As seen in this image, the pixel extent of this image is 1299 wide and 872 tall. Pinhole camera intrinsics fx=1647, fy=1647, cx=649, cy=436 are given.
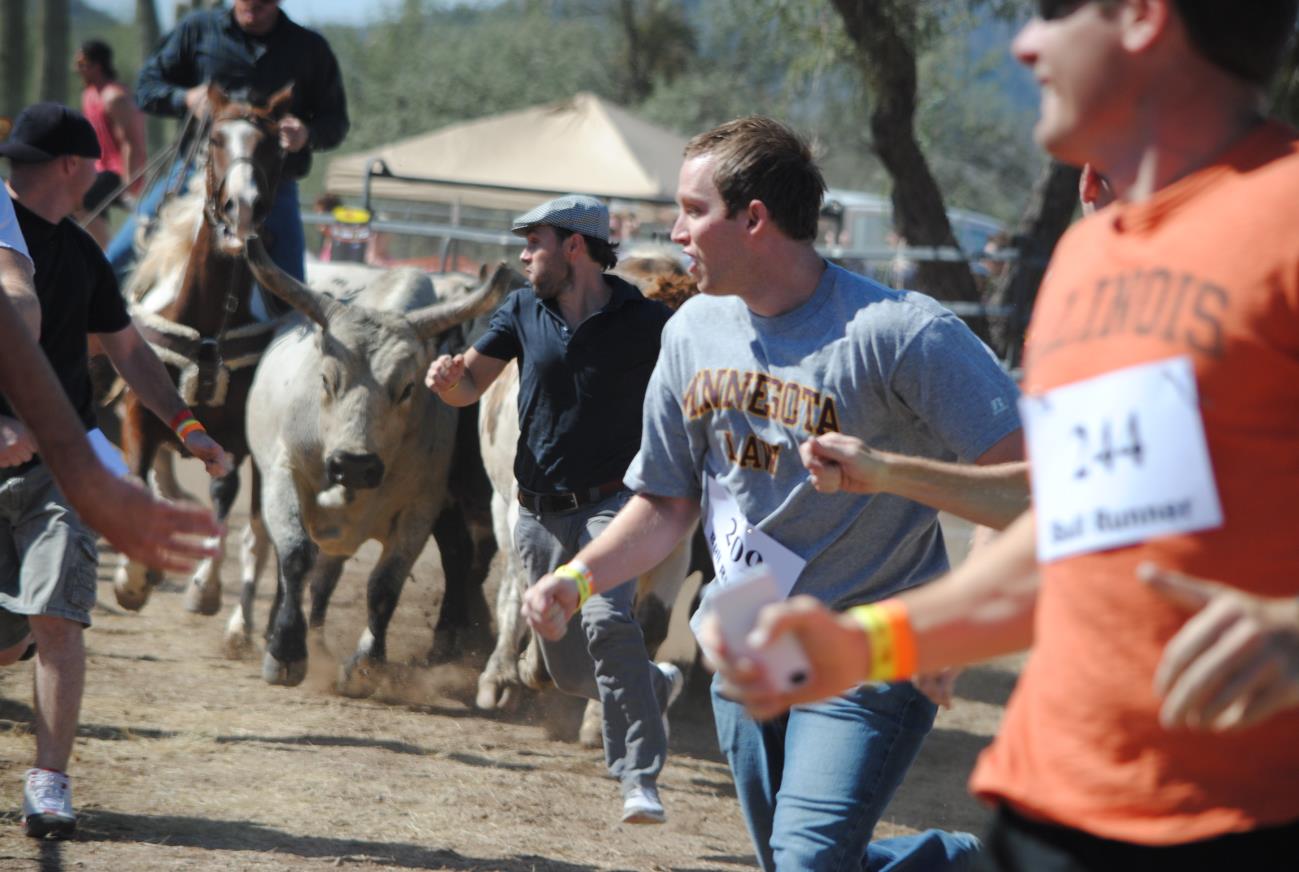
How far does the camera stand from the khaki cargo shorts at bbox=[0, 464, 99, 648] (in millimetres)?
5141

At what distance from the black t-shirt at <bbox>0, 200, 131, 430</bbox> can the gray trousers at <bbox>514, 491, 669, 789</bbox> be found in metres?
1.80

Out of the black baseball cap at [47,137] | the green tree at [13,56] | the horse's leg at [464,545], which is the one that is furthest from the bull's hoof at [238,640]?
the green tree at [13,56]

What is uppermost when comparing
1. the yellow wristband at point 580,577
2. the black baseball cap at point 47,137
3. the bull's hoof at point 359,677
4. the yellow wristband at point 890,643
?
the yellow wristband at point 890,643

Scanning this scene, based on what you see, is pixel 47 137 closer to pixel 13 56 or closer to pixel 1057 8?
pixel 1057 8

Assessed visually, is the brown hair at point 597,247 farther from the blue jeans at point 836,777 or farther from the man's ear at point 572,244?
the blue jeans at point 836,777

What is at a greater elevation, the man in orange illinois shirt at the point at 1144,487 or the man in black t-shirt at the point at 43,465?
the man in orange illinois shirt at the point at 1144,487

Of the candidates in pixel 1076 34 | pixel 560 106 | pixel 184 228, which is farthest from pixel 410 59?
pixel 1076 34

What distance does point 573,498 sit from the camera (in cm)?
621

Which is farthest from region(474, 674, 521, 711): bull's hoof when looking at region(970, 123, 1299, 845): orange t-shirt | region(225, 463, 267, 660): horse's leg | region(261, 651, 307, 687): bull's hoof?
region(970, 123, 1299, 845): orange t-shirt

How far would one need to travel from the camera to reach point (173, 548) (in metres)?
2.84

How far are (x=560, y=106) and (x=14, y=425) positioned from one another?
69.4 ft

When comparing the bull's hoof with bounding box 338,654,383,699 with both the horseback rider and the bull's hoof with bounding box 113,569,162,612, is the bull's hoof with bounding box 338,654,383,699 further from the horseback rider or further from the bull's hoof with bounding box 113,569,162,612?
the horseback rider

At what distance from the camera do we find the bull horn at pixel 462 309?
801 centimetres

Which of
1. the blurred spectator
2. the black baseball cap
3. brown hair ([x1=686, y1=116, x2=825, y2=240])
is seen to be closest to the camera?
brown hair ([x1=686, y1=116, x2=825, y2=240])
